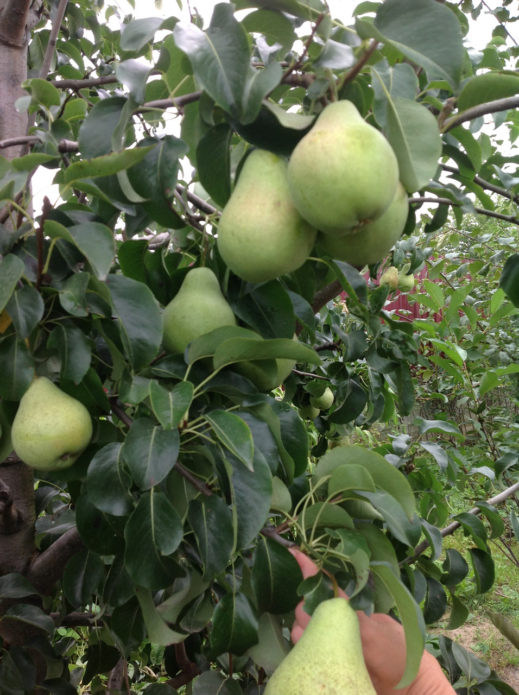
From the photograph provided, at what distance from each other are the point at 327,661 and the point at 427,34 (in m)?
0.60

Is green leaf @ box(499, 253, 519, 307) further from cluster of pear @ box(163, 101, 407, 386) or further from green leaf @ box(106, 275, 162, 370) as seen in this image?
green leaf @ box(106, 275, 162, 370)

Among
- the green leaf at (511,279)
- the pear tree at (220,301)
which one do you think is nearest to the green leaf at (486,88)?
the pear tree at (220,301)

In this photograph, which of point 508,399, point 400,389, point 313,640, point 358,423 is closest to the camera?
point 313,640

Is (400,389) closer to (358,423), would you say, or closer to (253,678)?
(358,423)

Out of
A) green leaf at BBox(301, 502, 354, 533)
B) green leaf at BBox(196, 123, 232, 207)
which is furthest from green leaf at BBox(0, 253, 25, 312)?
green leaf at BBox(301, 502, 354, 533)

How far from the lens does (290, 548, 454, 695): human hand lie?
2.37 feet

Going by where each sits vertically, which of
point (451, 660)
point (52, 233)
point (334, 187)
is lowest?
point (451, 660)

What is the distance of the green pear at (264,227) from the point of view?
0.53 metres

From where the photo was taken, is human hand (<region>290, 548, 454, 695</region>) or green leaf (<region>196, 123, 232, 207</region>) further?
human hand (<region>290, 548, 454, 695</region>)

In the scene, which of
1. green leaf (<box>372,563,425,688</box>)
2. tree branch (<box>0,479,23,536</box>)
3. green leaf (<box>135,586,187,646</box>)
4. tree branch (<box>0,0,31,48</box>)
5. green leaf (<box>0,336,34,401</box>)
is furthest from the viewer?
tree branch (<box>0,0,31,48</box>)

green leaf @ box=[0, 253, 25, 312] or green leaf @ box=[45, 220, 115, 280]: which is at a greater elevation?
green leaf @ box=[45, 220, 115, 280]

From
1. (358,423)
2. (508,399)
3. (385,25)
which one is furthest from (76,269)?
(508,399)

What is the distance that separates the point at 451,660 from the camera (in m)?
1.11

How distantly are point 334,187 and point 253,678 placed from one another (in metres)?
1.13
